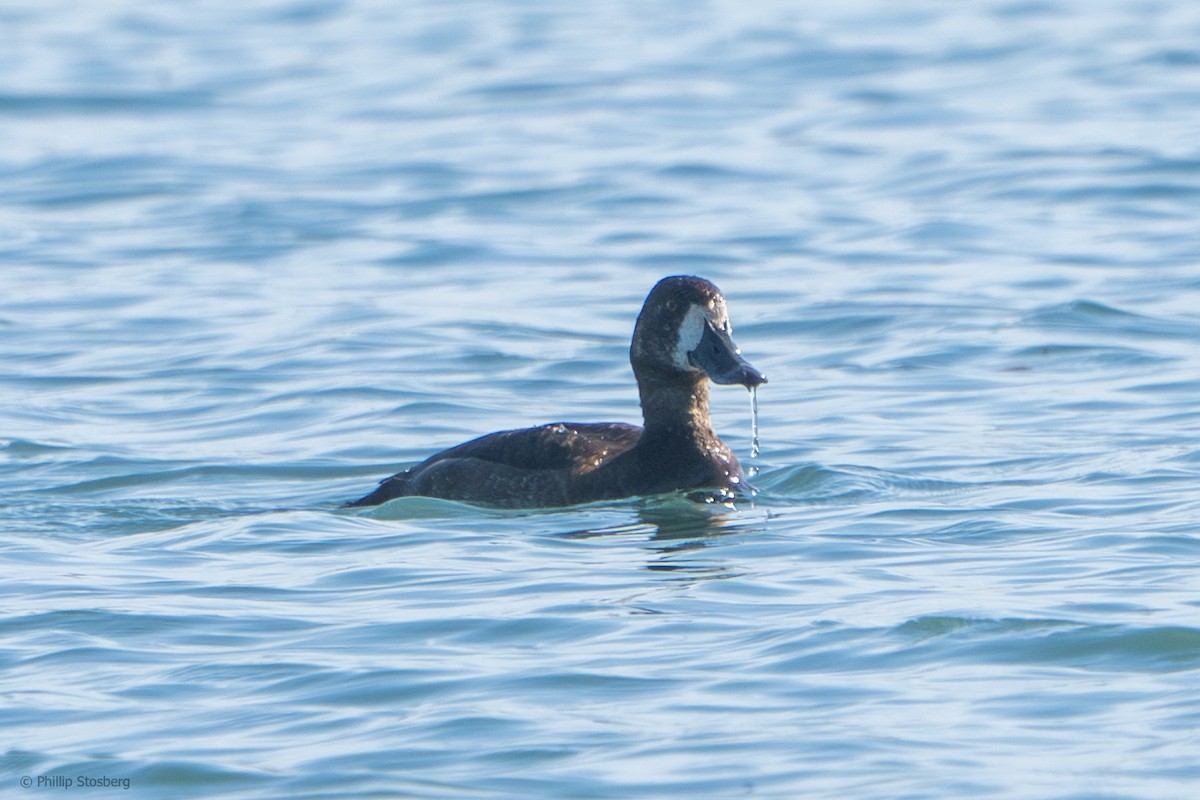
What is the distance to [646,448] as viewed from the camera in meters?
8.45

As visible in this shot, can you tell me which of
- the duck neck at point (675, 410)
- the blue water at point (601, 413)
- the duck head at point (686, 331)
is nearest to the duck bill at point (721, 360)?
the duck head at point (686, 331)

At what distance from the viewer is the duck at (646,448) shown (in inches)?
328

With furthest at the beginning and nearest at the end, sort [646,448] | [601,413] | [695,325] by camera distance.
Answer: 1. [601,413]
2. [695,325]
3. [646,448]

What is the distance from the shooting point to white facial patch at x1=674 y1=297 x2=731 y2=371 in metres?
8.52

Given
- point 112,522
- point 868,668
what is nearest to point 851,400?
point 112,522

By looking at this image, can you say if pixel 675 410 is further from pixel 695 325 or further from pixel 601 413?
pixel 601 413

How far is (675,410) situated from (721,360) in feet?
0.93

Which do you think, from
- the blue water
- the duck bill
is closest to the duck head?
the duck bill

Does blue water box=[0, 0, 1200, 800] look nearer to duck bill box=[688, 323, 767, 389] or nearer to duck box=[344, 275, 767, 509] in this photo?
duck box=[344, 275, 767, 509]

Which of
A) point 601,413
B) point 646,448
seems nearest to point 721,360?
point 646,448

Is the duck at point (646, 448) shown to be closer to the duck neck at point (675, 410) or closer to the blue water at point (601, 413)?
the duck neck at point (675, 410)

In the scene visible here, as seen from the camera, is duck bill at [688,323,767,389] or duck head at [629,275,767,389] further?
duck head at [629,275,767,389]

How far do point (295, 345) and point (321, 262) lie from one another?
258cm

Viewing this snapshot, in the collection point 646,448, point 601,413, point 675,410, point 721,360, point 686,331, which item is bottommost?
point 601,413
